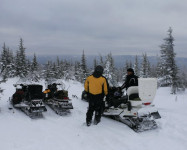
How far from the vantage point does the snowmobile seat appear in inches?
231

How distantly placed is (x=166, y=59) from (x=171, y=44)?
243 centimetres

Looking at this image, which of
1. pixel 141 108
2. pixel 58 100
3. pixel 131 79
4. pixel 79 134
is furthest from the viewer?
pixel 58 100

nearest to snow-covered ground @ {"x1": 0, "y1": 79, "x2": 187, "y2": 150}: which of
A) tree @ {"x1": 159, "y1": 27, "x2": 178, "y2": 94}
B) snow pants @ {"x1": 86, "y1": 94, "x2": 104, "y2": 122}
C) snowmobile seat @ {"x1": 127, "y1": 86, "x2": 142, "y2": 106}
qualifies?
snow pants @ {"x1": 86, "y1": 94, "x2": 104, "y2": 122}

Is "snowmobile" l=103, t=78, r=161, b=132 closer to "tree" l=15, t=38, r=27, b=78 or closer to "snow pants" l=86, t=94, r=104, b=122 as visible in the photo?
"snow pants" l=86, t=94, r=104, b=122

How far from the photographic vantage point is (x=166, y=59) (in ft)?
87.8

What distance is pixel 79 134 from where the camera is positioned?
531cm

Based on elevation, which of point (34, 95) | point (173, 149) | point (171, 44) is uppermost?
point (171, 44)

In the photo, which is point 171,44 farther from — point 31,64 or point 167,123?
point 31,64

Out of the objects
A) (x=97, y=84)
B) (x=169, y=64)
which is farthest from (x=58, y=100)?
(x=169, y=64)

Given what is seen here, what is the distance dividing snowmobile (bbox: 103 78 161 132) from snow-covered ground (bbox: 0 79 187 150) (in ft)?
0.77

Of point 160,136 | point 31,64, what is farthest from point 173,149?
point 31,64

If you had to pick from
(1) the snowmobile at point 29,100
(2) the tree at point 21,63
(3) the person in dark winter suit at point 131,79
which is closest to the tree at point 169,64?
(3) the person in dark winter suit at point 131,79

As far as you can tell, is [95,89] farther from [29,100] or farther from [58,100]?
[29,100]

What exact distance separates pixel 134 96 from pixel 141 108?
0.49 metres
